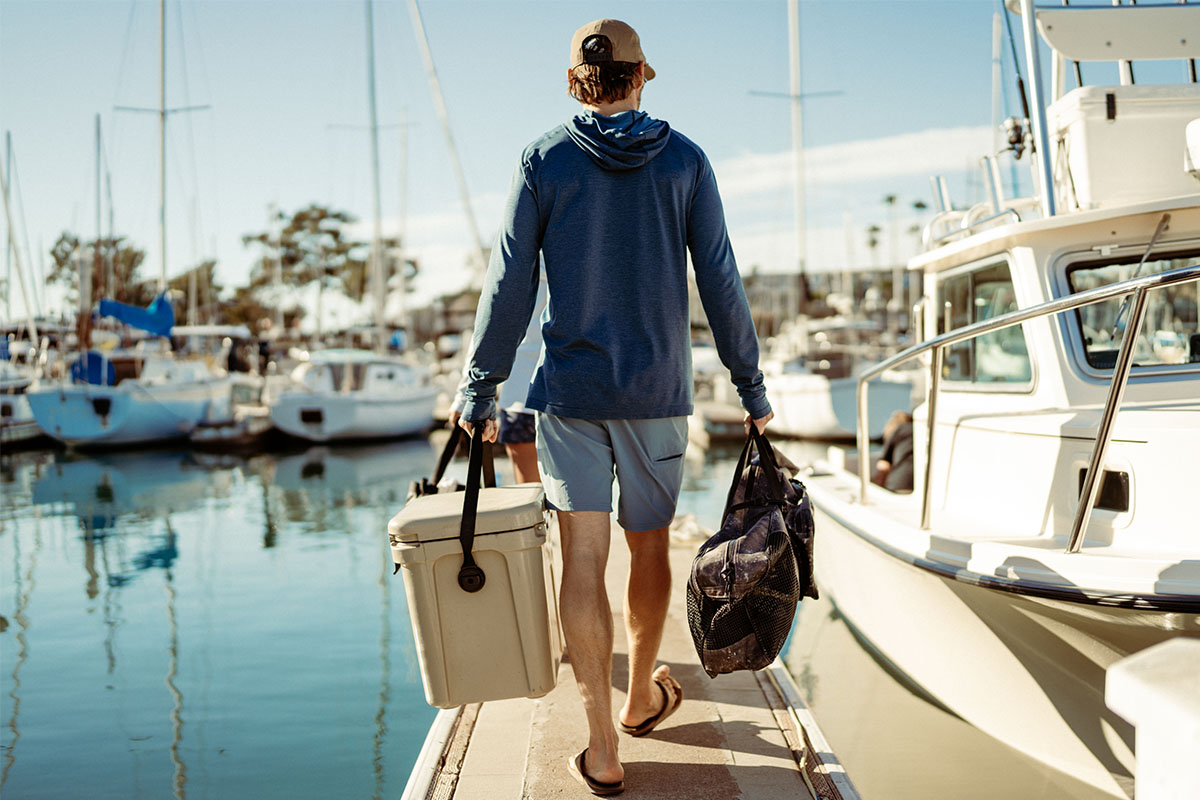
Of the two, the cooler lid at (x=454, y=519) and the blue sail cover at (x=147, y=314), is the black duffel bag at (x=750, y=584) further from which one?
the blue sail cover at (x=147, y=314)

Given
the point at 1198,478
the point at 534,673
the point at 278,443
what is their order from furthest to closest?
the point at 278,443
the point at 1198,478
the point at 534,673

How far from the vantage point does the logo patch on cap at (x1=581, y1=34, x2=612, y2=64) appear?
2904mm

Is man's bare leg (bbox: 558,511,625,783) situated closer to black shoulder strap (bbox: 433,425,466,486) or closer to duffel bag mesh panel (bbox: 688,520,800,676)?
duffel bag mesh panel (bbox: 688,520,800,676)

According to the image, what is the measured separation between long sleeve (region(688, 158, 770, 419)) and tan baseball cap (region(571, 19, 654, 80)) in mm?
398

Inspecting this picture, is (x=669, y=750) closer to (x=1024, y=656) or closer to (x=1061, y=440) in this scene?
(x=1024, y=656)

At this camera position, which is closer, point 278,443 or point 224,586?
point 224,586

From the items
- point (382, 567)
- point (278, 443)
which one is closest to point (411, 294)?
point (278, 443)

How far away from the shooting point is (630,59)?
294 cm

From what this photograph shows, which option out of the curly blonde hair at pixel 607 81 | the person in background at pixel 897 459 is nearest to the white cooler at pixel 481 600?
the curly blonde hair at pixel 607 81

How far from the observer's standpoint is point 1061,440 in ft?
13.8

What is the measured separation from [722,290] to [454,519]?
1049mm

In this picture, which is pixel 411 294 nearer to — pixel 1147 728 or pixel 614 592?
pixel 614 592

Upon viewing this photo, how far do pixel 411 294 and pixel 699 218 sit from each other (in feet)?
254

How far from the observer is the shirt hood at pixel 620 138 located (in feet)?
9.25
